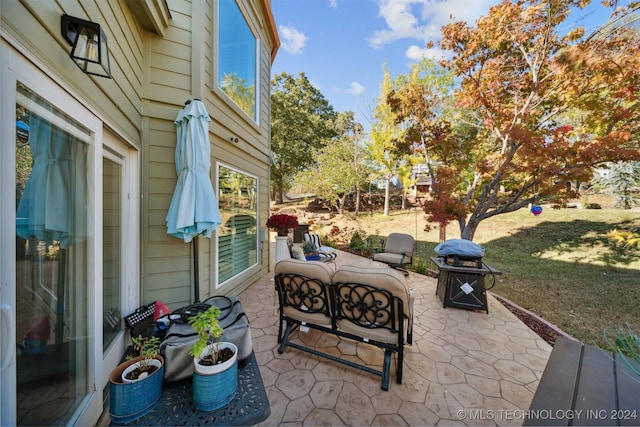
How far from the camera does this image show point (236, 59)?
4.19 metres

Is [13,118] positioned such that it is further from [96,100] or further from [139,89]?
[139,89]

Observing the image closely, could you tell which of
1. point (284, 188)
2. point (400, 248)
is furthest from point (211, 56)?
point (284, 188)

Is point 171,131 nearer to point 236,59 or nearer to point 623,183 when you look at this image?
point 236,59

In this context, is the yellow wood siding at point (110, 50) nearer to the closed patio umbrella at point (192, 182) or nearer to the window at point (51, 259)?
the window at point (51, 259)

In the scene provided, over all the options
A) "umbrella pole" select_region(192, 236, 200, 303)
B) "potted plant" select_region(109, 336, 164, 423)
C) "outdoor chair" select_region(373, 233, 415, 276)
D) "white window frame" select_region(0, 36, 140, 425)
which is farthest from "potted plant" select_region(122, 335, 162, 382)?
"outdoor chair" select_region(373, 233, 415, 276)

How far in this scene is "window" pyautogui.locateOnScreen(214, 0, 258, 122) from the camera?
3732mm

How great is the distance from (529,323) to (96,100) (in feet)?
19.1

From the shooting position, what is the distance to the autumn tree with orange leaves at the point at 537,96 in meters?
3.80

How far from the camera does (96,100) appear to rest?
1.75 m

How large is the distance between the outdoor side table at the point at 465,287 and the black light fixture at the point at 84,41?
4.65m

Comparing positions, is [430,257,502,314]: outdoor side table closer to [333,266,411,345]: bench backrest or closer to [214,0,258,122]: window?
[333,266,411,345]: bench backrest

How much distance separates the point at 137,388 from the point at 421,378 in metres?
2.41

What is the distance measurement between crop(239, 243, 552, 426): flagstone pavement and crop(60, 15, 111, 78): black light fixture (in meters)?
2.78

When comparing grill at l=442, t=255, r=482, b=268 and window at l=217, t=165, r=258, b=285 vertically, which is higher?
window at l=217, t=165, r=258, b=285
